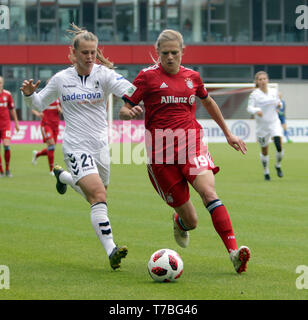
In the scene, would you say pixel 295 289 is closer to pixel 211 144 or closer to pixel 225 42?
pixel 211 144

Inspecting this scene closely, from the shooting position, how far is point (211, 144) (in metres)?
34.0

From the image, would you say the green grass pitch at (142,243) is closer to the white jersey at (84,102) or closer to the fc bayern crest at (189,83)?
the white jersey at (84,102)

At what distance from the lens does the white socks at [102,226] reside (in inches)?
306

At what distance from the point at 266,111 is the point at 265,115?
140 millimetres

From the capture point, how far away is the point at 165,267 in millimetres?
7117

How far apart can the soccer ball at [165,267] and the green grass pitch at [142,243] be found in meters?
0.08

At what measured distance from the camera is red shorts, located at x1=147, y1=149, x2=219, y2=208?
7.74 metres

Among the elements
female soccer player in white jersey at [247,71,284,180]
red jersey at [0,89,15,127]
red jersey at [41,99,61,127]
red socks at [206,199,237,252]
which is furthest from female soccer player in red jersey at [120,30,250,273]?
red jersey at [0,89,15,127]

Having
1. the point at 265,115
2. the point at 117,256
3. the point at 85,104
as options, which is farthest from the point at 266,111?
the point at 117,256

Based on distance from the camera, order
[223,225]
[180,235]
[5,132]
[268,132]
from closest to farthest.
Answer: [223,225] → [180,235] → [268,132] → [5,132]

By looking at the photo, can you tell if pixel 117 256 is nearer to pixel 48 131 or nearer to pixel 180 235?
pixel 180 235

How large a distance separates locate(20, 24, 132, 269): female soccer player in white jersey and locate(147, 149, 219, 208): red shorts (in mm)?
582
